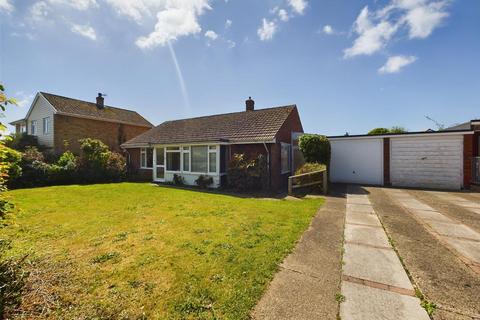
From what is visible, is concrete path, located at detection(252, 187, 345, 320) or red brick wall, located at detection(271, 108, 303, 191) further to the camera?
red brick wall, located at detection(271, 108, 303, 191)

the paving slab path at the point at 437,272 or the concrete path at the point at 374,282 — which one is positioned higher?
the paving slab path at the point at 437,272

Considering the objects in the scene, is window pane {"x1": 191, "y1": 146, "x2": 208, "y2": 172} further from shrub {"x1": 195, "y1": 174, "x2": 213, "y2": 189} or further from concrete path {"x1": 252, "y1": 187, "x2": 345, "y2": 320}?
concrete path {"x1": 252, "y1": 187, "x2": 345, "y2": 320}

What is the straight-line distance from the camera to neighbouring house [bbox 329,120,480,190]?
11.0 m

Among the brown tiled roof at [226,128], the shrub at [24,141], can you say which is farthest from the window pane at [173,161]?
the shrub at [24,141]

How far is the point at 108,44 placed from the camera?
10.5 metres

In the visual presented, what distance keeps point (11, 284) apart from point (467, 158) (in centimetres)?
1736

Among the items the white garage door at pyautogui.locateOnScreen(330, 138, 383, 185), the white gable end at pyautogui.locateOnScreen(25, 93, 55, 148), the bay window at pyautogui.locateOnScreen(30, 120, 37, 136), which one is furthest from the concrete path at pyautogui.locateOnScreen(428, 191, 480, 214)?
the bay window at pyautogui.locateOnScreen(30, 120, 37, 136)

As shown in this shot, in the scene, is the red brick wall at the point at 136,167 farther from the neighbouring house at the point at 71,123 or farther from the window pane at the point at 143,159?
the neighbouring house at the point at 71,123

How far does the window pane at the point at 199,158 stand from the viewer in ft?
42.0

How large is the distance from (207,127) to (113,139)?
41.7ft

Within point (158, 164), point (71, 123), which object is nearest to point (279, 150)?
point (158, 164)

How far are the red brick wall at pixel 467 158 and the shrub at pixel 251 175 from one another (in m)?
10.7

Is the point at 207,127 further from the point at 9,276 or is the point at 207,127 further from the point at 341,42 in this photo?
the point at 9,276

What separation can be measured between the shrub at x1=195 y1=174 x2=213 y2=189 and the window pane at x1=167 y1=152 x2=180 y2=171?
263cm
